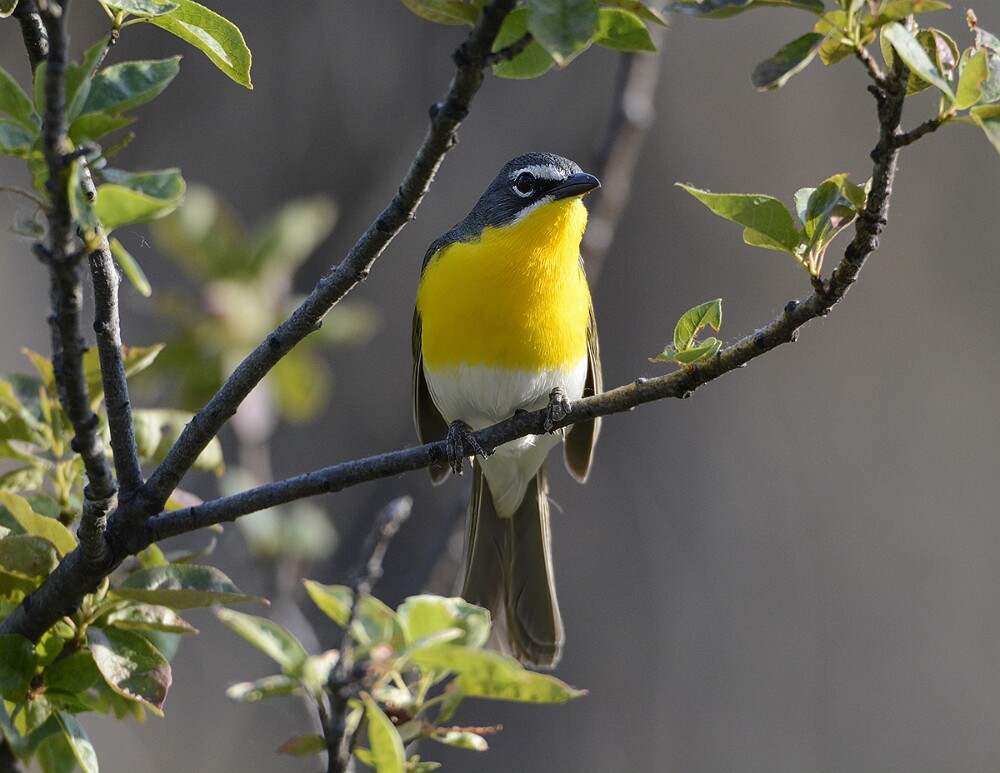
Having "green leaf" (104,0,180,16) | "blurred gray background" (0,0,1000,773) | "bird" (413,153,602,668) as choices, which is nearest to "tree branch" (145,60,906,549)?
"green leaf" (104,0,180,16)

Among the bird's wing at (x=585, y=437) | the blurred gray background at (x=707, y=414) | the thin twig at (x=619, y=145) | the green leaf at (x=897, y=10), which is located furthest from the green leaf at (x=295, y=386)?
the blurred gray background at (x=707, y=414)

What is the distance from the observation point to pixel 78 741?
205cm

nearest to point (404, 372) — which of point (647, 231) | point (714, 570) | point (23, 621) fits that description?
point (647, 231)

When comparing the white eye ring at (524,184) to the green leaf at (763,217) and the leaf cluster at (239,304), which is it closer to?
the leaf cluster at (239,304)

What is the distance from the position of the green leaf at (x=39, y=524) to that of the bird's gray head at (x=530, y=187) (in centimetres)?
208

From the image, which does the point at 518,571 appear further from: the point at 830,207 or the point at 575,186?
the point at 830,207

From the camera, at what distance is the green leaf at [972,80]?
159cm

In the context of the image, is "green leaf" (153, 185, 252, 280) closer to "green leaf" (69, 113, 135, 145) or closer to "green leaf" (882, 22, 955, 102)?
"green leaf" (69, 113, 135, 145)

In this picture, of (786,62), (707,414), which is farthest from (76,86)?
(707,414)

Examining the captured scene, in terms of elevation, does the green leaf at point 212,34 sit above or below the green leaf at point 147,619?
above

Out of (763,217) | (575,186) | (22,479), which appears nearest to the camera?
(763,217)

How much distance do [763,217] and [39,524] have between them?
1.45 m

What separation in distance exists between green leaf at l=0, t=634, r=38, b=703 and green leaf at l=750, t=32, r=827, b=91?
1.61 m

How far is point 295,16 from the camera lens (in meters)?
8.16
